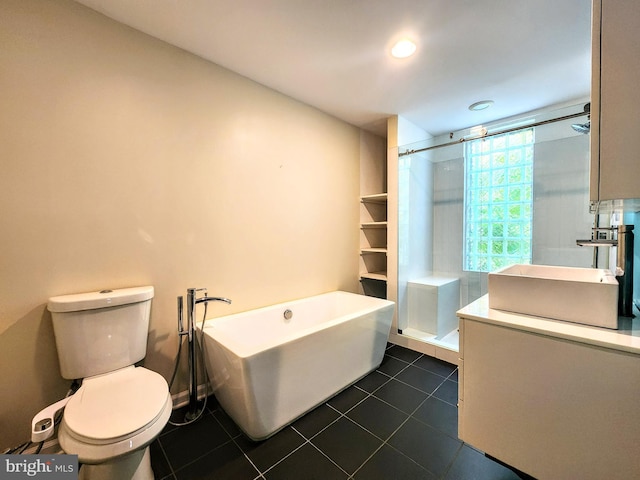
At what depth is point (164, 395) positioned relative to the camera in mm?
1190

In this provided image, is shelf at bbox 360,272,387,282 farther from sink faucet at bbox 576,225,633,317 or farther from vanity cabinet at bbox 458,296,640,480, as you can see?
sink faucet at bbox 576,225,633,317

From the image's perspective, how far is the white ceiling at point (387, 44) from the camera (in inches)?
55.6

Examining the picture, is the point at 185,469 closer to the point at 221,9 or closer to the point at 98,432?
the point at 98,432

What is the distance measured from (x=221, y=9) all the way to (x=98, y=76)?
809 millimetres

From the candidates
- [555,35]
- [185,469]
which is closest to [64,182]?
[185,469]

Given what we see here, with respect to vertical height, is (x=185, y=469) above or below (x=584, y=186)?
below

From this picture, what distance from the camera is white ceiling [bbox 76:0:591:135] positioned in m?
1.41

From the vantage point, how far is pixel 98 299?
1.32 meters

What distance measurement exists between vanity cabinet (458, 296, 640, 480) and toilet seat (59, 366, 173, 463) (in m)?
1.39

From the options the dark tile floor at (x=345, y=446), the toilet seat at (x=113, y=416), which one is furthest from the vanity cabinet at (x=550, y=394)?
the toilet seat at (x=113, y=416)

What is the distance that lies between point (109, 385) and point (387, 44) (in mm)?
2547

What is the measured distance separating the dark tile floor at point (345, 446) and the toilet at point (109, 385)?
28cm

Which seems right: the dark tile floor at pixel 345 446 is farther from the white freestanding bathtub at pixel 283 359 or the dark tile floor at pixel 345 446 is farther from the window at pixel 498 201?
the window at pixel 498 201

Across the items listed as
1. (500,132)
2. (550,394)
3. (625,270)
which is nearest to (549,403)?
(550,394)
